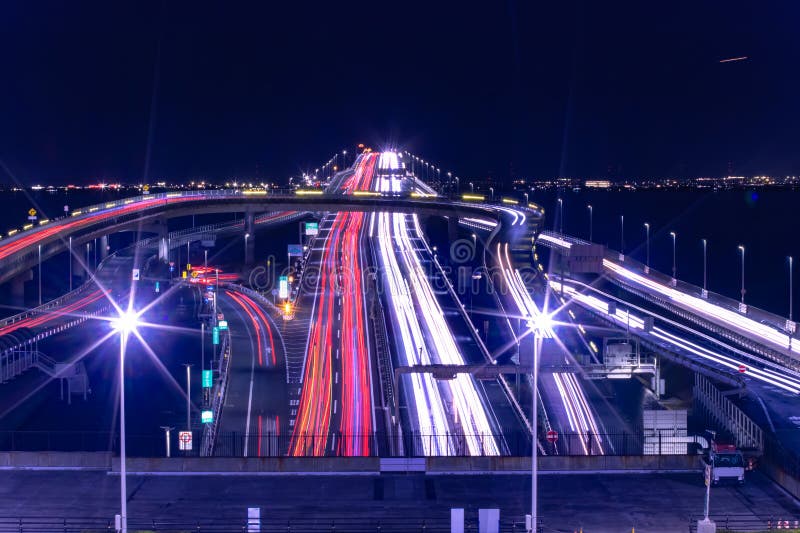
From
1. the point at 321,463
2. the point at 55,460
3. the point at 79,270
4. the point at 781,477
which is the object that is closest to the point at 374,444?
the point at 321,463

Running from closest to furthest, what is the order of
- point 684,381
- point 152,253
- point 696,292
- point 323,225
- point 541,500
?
point 541,500 < point 684,381 < point 696,292 < point 152,253 < point 323,225

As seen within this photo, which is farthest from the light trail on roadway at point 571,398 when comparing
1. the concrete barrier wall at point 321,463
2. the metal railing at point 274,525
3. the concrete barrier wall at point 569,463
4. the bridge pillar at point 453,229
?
the bridge pillar at point 453,229

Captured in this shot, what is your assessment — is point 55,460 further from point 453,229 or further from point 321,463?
point 453,229

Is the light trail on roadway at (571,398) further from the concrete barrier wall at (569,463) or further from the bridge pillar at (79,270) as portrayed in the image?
the bridge pillar at (79,270)

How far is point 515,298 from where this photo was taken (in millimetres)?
55281

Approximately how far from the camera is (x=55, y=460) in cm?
2434

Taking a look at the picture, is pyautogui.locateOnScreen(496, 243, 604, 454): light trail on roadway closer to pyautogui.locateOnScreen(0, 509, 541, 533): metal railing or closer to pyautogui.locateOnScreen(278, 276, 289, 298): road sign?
pyautogui.locateOnScreen(0, 509, 541, 533): metal railing

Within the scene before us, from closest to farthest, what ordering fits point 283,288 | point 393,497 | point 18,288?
point 393,497
point 283,288
point 18,288

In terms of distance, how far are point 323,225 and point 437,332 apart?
5647 cm

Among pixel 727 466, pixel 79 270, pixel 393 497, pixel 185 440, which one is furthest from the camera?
pixel 79 270

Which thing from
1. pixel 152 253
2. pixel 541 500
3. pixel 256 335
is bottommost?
pixel 541 500

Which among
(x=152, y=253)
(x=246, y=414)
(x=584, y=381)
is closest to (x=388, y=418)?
(x=246, y=414)

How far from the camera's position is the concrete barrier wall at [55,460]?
2423 cm

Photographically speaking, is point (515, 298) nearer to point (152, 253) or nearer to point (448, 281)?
point (448, 281)
